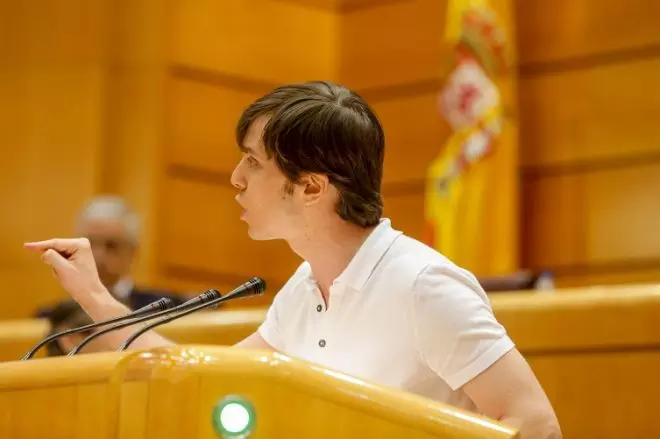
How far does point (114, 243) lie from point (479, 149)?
1496 mm

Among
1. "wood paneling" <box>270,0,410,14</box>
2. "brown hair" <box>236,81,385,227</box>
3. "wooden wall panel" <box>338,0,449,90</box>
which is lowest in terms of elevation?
"brown hair" <box>236,81,385,227</box>

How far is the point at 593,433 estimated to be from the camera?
2461 mm

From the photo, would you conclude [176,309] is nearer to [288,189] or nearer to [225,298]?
[225,298]

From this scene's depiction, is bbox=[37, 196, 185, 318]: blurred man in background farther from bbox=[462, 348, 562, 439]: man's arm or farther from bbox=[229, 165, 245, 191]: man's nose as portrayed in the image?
bbox=[462, 348, 562, 439]: man's arm

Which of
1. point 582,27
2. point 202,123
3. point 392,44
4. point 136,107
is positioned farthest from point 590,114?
point 136,107

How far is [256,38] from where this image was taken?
5.29 m

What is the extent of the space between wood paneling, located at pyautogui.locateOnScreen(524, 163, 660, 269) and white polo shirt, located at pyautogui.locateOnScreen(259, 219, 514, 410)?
8.83 feet

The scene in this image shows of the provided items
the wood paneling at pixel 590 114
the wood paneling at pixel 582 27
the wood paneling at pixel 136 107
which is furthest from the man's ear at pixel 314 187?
the wood paneling at pixel 136 107

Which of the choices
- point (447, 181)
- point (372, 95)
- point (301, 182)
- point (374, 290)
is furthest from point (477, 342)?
point (372, 95)

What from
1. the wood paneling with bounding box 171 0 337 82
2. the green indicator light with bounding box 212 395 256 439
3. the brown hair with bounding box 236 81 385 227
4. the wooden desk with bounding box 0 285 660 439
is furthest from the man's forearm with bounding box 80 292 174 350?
the wood paneling with bounding box 171 0 337 82

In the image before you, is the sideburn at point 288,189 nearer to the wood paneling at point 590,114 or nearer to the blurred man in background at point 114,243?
the blurred man in background at point 114,243

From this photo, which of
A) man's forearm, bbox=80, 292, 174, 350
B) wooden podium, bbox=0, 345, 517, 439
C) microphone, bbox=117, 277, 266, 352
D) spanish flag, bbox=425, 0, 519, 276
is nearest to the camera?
wooden podium, bbox=0, 345, 517, 439

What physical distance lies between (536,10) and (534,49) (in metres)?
0.16

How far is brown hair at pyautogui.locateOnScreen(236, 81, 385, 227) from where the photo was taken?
5.75 feet
